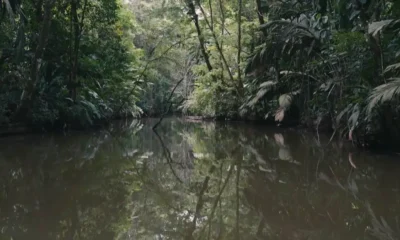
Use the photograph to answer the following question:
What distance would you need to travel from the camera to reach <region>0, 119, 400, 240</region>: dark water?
9.73ft

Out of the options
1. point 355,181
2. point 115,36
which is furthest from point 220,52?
point 355,181

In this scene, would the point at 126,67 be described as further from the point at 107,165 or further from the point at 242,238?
the point at 242,238

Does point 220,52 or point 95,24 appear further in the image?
point 220,52

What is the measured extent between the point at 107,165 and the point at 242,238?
149 inches

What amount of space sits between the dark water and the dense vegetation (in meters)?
1.38

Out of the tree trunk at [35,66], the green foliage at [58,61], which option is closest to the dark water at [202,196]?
the tree trunk at [35,66]

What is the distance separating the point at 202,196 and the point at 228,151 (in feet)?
12.0

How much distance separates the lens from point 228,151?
7668 mm

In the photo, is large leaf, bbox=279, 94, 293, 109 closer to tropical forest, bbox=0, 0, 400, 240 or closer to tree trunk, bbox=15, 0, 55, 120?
tropical forest, bbox=0, 0, 400, 240

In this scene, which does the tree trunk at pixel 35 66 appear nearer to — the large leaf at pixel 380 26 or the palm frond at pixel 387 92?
the large leaf at pixel 380 26

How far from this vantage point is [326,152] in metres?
7.16

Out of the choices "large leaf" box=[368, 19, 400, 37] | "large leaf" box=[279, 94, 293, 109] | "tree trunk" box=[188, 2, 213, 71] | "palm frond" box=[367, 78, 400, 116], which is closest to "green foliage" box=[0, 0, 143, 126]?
"tree trunk" box=[188, 2, 213, 71]

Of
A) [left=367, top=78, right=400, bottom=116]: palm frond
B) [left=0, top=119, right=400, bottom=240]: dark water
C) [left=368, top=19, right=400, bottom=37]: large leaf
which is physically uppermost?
[left=368, top=19, right=400, bottom=37]: large leaf

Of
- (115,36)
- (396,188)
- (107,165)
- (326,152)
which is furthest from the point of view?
(115,36)
